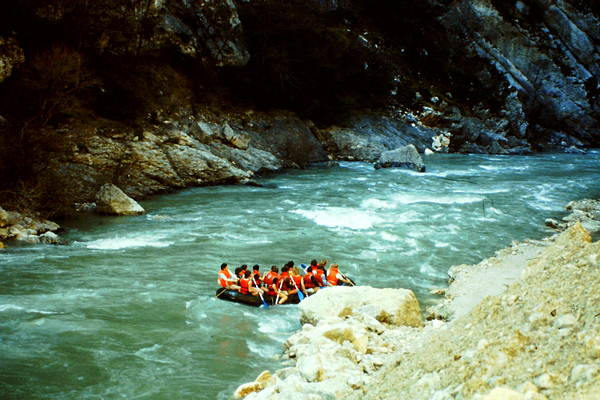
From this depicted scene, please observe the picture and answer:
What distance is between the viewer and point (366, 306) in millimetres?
8625

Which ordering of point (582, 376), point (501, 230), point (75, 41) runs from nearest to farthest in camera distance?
1. point (582, 376)
2. point (501, 230)
3. point (75, 41)

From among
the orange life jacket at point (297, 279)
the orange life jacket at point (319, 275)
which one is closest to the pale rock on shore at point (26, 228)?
the orange life jacket at point (297, 279)

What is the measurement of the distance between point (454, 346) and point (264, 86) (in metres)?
29.9

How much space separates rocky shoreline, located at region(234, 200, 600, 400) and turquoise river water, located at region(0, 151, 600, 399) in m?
1.00

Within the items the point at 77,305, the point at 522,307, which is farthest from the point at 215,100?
the point at 522,307

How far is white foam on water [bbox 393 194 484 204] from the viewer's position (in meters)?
20.8

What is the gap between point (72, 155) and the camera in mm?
19359

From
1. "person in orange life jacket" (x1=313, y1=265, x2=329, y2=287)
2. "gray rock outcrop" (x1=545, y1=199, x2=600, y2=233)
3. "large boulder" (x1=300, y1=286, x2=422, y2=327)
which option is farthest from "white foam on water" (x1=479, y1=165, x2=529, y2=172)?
"large boulder" (x1=300, y1=286, x2=422, y2=327)

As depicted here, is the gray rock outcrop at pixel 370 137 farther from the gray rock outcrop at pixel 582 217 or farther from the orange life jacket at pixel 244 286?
the orange life jacket at pixel 244 286

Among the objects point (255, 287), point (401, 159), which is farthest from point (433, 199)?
point (255, 287)

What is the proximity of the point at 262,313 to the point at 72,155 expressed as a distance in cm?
1328

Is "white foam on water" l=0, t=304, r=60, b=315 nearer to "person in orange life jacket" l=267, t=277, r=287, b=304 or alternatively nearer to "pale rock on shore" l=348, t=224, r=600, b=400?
"person in orange life jacket" l=267, t=277, r=287, b=304

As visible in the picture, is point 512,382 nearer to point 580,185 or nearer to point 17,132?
point 17,132

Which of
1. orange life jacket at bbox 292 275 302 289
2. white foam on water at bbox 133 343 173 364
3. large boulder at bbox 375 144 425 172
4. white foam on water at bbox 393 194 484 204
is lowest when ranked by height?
white foam on water at bbox 133 343 173 364
